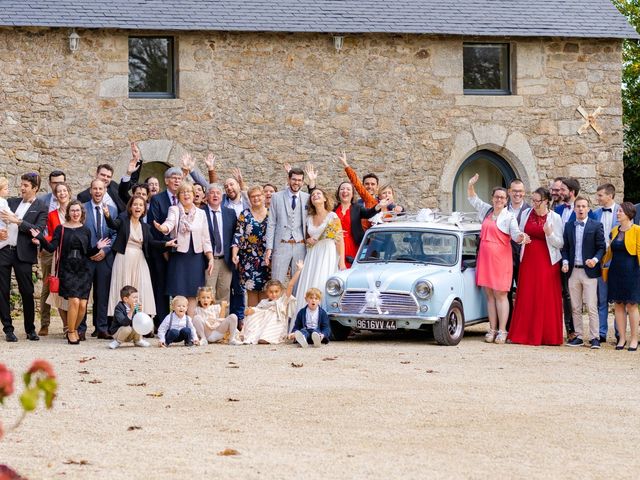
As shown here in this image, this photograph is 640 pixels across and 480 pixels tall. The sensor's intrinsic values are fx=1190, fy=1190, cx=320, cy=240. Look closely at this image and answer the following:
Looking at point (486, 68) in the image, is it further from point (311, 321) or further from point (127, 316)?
point (127, 316)

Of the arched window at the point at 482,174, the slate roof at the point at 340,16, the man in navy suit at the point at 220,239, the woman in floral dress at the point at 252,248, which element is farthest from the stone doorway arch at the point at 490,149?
the man in navy suit at the point at 220,239

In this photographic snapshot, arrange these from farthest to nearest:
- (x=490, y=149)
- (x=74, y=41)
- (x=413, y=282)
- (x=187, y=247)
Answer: (x=490, y=149) → (x=74, y=41) → (x=187, y=247) → (x=413, y=282)

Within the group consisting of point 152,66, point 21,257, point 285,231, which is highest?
point 152,66

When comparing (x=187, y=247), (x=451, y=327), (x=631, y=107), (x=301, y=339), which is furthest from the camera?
(x=631, y=107)

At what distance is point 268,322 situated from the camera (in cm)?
1259

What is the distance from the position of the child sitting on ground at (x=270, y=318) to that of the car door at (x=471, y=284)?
1.87 metres

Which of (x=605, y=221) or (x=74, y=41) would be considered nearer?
(x=605, y=221)

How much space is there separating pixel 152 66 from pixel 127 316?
21.3 ft

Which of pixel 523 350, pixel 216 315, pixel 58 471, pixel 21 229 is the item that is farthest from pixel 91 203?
pixel 58 471

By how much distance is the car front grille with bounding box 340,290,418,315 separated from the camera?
12.3m

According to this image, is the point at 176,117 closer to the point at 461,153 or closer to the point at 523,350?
the point at 461,153

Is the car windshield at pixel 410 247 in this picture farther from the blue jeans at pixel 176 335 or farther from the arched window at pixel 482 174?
the arched window at pixel 482 174

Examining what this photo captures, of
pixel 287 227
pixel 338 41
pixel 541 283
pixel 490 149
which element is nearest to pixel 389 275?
pixel 287 227

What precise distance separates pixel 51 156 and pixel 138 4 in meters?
2.54
